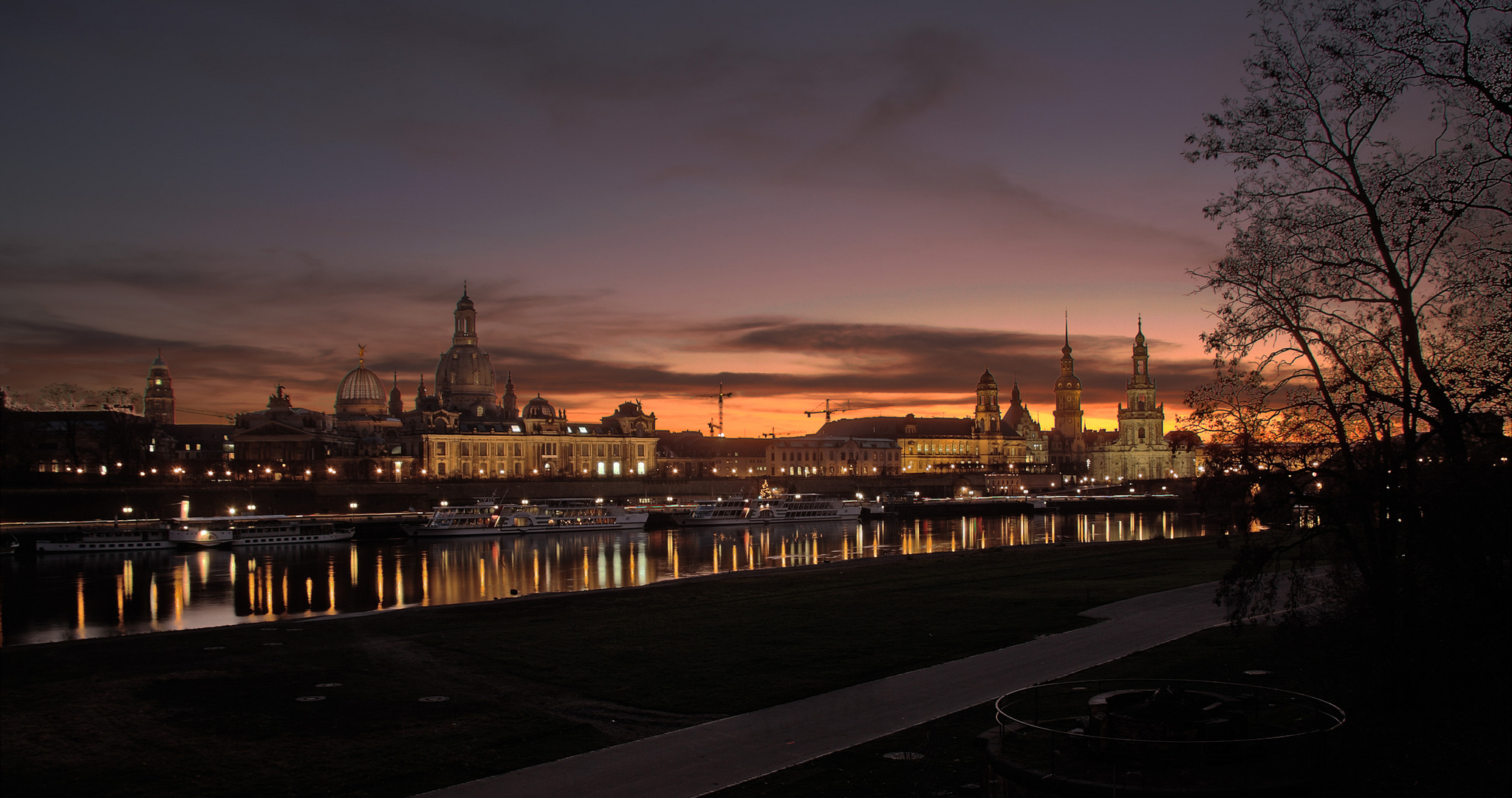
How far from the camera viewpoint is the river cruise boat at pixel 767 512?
109812 millimetres

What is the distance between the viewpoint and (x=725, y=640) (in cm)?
2638

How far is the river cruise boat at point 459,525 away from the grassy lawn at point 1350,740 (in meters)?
82.8

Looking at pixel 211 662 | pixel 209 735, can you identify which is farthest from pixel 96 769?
pixel 211 662

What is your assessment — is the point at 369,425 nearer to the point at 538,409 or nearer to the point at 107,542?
the point at 538,409

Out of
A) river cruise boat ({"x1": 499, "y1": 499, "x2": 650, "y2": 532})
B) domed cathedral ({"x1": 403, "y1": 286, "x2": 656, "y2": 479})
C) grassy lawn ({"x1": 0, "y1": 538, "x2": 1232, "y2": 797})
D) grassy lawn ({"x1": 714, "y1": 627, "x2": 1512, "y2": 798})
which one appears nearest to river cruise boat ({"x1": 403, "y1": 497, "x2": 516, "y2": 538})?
river cruise boat ({"x1": 499, "y1": 499, "x2": 650, "y2": 532})

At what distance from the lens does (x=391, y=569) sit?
67.3 m

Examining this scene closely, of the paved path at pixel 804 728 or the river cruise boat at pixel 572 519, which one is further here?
the river cruise boat at pixel 572 519

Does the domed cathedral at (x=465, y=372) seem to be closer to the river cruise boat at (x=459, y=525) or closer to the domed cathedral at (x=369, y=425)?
the domed cathedral at (x=369, y=425)

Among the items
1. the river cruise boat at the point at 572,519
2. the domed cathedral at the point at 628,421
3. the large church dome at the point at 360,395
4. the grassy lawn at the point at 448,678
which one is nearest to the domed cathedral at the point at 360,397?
the large church dome at the point at 360,395

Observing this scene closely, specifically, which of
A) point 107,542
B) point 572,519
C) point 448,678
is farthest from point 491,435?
point 448,678

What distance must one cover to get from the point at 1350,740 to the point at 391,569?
206 feet

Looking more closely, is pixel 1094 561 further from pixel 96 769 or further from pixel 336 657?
pixel 96 769

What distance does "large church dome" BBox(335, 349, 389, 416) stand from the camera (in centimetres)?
18950

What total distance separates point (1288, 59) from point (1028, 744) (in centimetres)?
1054
